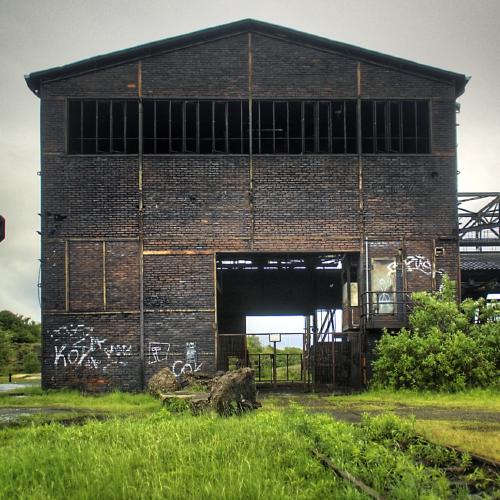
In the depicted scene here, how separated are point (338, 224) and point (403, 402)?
21.2ft

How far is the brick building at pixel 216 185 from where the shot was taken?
74.3 feet

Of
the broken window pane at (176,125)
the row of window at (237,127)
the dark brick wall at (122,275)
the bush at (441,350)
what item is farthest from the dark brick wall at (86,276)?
the bush at (441,350)

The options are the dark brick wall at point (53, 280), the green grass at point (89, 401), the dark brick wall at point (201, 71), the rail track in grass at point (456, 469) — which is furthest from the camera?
the dark brick wall at point (201, 71)

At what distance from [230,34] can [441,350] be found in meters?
11.0

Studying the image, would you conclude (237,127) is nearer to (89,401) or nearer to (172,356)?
(172,356)

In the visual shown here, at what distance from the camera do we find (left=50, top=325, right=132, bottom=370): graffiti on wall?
22.5 metres

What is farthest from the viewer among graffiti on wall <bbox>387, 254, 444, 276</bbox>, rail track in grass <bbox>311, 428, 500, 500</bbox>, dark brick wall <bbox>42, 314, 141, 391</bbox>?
graffiti on wall <bbox>387, 254, 444, 276</bbox>

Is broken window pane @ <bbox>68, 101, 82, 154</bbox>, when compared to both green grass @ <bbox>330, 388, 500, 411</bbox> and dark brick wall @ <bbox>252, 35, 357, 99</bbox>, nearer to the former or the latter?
dark brick wall @ <bbox>252, 35, 357, 99</bbox>

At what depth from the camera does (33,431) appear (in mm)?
11320

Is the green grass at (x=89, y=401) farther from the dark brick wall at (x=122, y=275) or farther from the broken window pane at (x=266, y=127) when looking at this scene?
the broken window pane at (x=266, y=127)

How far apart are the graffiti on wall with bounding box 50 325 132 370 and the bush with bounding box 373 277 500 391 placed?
731 centimetres

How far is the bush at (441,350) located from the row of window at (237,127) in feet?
16.3

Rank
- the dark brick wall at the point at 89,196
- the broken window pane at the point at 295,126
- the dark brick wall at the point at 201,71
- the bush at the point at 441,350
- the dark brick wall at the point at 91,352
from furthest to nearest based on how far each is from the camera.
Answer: the broken window pane at the point at 295,126
the dark brick wall at the point at 201,71
the dark brick wall at the point at 89,196
the dark brick wall at the point at 91,352
the bush at the point at 441,350

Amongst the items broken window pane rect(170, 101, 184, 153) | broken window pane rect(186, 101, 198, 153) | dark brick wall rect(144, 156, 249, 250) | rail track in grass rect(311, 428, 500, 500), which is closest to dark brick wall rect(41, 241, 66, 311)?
dark brick wall rect(144, 156, 249, 250)
